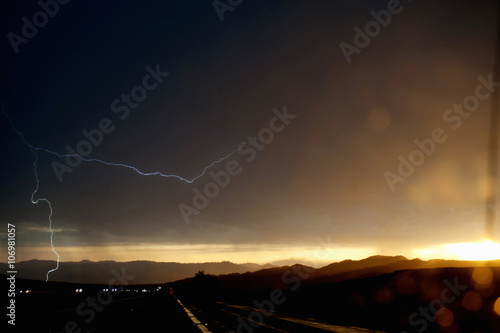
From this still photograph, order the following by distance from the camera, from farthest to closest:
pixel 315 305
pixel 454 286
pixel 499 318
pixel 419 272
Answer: pixel 419 272 → pixel 315 305 → pixel 454 286 → pixel 499 318

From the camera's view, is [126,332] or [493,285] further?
[493,285]

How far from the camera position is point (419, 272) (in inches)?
1807

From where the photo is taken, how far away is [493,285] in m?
32.5

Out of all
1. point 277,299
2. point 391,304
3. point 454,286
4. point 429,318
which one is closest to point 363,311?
point 391,304

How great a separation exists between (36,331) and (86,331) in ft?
5.84

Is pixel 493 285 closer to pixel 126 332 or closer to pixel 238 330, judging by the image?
pixel 238 330

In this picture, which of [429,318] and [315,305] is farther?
[315,305]

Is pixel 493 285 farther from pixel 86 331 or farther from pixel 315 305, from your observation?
pixel 86 331

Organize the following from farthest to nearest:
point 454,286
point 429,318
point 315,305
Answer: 1. point 315,305
2. point 454,286
3. point 429,318

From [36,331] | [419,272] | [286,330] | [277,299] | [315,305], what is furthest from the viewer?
[277,299]

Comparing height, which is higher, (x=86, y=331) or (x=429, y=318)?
(x=86, y=331)

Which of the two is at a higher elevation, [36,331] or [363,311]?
[36,331]

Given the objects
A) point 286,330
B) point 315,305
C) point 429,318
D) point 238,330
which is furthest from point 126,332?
point 315,305

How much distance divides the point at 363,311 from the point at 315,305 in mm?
8384
